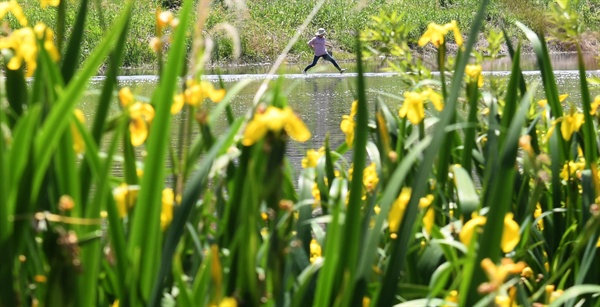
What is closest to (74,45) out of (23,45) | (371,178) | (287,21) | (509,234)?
(23,45)

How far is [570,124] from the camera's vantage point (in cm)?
191

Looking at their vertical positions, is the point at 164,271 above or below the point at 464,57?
below

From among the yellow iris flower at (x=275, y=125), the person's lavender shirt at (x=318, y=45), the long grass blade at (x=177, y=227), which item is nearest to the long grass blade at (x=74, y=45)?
the long grass blade at (x=177, y=227)

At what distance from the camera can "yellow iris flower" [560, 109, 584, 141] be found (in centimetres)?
189

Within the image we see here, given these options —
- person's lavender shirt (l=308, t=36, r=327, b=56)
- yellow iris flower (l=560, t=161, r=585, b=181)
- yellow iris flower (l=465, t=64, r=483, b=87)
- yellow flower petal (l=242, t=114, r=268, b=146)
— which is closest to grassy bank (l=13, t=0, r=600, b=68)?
person's lavender shirt (l=308, t=36, r=327, b=56)

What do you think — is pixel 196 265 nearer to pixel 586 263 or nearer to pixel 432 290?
pixel 432 290

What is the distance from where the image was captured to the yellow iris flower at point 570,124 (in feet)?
6.21

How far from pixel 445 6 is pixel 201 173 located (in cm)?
2934

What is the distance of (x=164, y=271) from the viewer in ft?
3.45

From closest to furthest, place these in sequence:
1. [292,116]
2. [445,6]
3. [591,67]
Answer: [292,116] → [591,67] → [445,6]

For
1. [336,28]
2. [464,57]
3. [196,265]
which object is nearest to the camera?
[464,57]

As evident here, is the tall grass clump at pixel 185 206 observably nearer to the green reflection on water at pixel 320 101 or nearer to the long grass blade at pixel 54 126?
the long grass blade at pixel 54 126

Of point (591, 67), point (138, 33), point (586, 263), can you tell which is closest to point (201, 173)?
point (586, 263)

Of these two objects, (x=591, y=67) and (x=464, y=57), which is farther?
(x=591, y=67)
